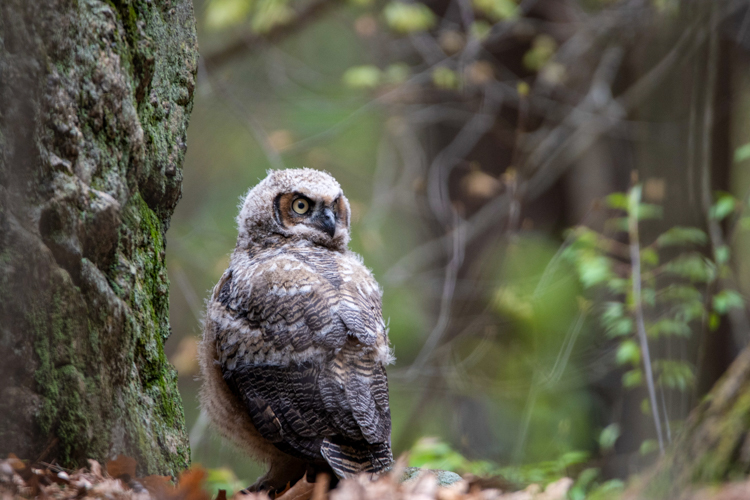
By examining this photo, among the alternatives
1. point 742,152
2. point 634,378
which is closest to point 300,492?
point 634,378

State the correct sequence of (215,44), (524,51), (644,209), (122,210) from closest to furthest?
(122,210), (644,209), (215,44), (524,51)

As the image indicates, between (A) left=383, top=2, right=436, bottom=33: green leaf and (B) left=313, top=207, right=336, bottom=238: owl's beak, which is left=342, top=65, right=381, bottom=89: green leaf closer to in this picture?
(A) left=383, top=2, right=436, bottom=33: green leaf

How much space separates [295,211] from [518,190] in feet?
11.6

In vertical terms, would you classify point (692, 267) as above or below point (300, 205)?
above

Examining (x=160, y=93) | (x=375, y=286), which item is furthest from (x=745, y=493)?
(x=160, y=93)

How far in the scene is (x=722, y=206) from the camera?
4562 millimetres

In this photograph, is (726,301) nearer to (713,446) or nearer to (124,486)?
(713,446)

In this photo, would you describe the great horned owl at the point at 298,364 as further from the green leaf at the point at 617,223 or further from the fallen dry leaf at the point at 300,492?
the green leaf at the point at 617,223

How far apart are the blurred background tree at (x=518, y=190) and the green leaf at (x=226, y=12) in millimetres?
21

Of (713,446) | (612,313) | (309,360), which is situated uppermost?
(612,313)

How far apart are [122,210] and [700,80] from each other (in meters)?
4.51

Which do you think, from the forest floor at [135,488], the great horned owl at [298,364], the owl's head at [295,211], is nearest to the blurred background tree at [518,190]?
the owl's head at [295,211]

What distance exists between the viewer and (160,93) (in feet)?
9.43

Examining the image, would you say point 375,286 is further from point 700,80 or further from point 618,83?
point 618,83
